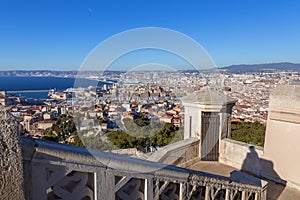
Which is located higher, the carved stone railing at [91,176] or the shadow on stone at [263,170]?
the carved stone railing at [91,176]

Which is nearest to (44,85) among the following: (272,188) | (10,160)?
(272,188)

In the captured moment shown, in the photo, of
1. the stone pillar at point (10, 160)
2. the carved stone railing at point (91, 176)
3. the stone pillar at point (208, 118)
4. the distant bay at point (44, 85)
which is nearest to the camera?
the stone pillar at point (10, 160)

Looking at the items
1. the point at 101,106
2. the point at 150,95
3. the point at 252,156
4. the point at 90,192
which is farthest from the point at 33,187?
the point at 252,156

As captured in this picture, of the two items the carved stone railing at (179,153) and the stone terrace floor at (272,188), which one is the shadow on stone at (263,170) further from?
the carved stone railing at (179,153)

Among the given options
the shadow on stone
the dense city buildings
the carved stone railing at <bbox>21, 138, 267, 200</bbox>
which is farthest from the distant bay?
the shadow on stone

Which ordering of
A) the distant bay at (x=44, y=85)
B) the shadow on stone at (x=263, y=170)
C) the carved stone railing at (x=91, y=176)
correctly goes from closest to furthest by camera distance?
the carved stone railing at (x=91, y=176), the distant bay at (x=44, y=85), the shadow on stone at (x=263, y=170)

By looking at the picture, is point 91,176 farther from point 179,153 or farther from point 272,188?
point 272,188

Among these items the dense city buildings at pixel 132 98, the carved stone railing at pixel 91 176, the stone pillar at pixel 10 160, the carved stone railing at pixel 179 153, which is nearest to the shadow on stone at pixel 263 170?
the carved stone railing at pixel 179 153

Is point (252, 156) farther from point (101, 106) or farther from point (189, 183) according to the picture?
point (189, 183)
